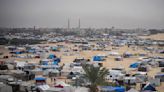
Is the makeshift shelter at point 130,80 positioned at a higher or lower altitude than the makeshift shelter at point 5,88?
lower

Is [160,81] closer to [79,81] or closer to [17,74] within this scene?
[79,81]

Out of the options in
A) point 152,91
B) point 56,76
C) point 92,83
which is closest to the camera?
point 92,83

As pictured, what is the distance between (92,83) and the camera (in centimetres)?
1284

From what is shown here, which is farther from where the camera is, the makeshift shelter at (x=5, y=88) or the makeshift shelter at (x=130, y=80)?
the makeshift shelter at (x=130, y=80)

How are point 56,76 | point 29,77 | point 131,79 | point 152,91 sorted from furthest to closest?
point 56,76, point 29,77, point 131,79, point 152,91

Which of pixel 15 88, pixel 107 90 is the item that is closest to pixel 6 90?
pixel 15 88

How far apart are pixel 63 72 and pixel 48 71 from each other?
1250 mm

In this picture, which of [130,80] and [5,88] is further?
[130,80]

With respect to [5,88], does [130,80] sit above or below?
below

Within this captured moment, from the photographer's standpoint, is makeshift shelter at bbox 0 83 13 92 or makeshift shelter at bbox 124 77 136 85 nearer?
makeshift shelter at bbox 0 83 13 92

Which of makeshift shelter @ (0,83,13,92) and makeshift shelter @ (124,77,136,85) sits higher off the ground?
makeshift shelter @ (0,83,13,92)

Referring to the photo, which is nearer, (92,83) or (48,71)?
(92,83)

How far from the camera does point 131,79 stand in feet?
58.0

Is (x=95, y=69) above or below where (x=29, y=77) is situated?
above
